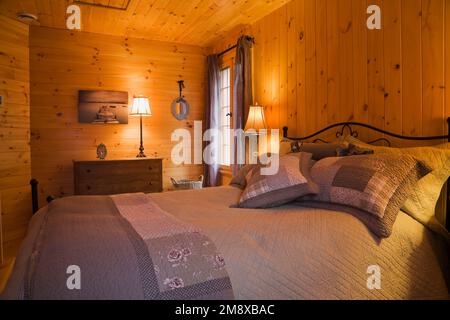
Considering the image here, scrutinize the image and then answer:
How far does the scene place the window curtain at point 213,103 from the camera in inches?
178

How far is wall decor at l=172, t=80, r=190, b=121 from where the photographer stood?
15.4 feet

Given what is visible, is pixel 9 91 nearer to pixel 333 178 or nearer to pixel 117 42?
pixel 117 42

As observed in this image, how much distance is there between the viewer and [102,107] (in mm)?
4207

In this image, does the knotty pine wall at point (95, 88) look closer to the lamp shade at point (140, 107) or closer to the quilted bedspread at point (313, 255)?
the lamp shade at point (140, 107)

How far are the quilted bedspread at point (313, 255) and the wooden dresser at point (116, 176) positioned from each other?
6.16 feet

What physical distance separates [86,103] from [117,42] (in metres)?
0.92

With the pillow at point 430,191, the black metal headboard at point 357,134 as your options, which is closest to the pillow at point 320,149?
the black metal headboard at point 357,134

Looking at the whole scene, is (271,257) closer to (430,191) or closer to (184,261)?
(184,261)

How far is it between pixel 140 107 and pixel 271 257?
11.2ft

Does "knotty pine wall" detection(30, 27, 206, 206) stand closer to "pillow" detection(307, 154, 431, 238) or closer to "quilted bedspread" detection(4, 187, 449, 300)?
"quilted bedspread" detection(4, 187, 449, 300)

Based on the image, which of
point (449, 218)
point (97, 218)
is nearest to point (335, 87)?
point (449, 218)

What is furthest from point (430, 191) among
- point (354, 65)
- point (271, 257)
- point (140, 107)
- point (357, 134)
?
point (140, 107)

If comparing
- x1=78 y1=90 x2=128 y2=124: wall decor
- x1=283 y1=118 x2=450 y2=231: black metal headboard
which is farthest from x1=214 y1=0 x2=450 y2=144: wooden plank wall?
x1=78 y1=90 x2=128 y2=124: wall decor

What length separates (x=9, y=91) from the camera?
11.2 feet
